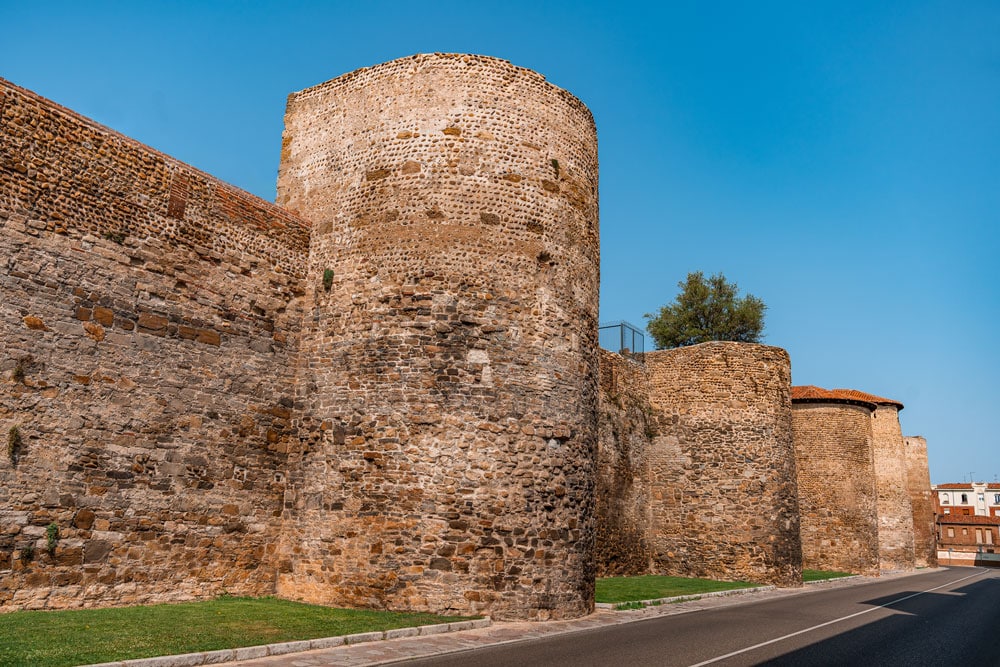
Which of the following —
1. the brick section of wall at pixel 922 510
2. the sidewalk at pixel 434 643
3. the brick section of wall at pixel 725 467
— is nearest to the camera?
the sidewalk at pixel 434 643

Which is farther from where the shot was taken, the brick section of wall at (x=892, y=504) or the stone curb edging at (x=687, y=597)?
the brick section of wall at (x=892, y=504)

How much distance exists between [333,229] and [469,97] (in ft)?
10.9

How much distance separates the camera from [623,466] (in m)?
21.1

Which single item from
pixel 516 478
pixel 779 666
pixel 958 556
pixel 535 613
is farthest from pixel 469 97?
pixel 958 556

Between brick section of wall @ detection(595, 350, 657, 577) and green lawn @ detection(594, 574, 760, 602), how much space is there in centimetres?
75

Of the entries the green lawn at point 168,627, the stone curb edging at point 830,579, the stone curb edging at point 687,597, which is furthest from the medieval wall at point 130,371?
the stone curb edging at point 830,579

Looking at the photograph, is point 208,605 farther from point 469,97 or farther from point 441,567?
point 469,97

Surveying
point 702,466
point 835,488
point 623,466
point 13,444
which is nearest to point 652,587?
point 623,466

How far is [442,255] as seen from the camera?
12070 mm

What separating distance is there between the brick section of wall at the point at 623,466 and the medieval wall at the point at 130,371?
403 inches

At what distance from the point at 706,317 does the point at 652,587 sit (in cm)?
2214

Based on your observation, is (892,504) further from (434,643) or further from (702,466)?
(434,643)

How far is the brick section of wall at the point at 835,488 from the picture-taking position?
88.3 feet

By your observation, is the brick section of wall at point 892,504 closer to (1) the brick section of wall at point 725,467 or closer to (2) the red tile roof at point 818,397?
(2) the red tile roof at point 818,397
